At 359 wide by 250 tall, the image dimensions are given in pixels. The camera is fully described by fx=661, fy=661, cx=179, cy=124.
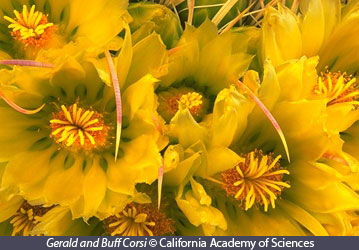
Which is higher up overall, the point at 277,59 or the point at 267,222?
the point at 277,59

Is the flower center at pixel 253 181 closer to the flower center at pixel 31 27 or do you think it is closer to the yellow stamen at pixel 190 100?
the yellow stamen at pixel 190 100

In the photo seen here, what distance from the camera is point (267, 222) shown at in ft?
1.60

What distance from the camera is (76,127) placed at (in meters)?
0.45

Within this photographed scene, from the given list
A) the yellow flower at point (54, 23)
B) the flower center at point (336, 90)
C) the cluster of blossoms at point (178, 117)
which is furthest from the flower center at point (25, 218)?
the flower center at point (336, 90)

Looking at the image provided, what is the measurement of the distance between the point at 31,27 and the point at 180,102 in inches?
4.5

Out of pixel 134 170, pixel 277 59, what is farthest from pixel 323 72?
pixel 134 170

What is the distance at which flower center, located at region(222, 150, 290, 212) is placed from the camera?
45 centimetres

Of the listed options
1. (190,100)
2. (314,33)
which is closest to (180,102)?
(190,100)

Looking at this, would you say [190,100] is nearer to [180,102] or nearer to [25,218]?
[180,102]

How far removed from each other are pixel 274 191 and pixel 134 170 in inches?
4.2

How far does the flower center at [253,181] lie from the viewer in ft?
1.49

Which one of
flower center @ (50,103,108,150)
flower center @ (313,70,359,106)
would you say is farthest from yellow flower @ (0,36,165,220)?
flower center @ (313,70,359,106)

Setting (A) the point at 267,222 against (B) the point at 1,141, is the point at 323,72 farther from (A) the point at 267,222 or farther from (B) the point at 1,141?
(B) the point at 1,141

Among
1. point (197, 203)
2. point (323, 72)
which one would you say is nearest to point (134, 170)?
point (197, 203)
